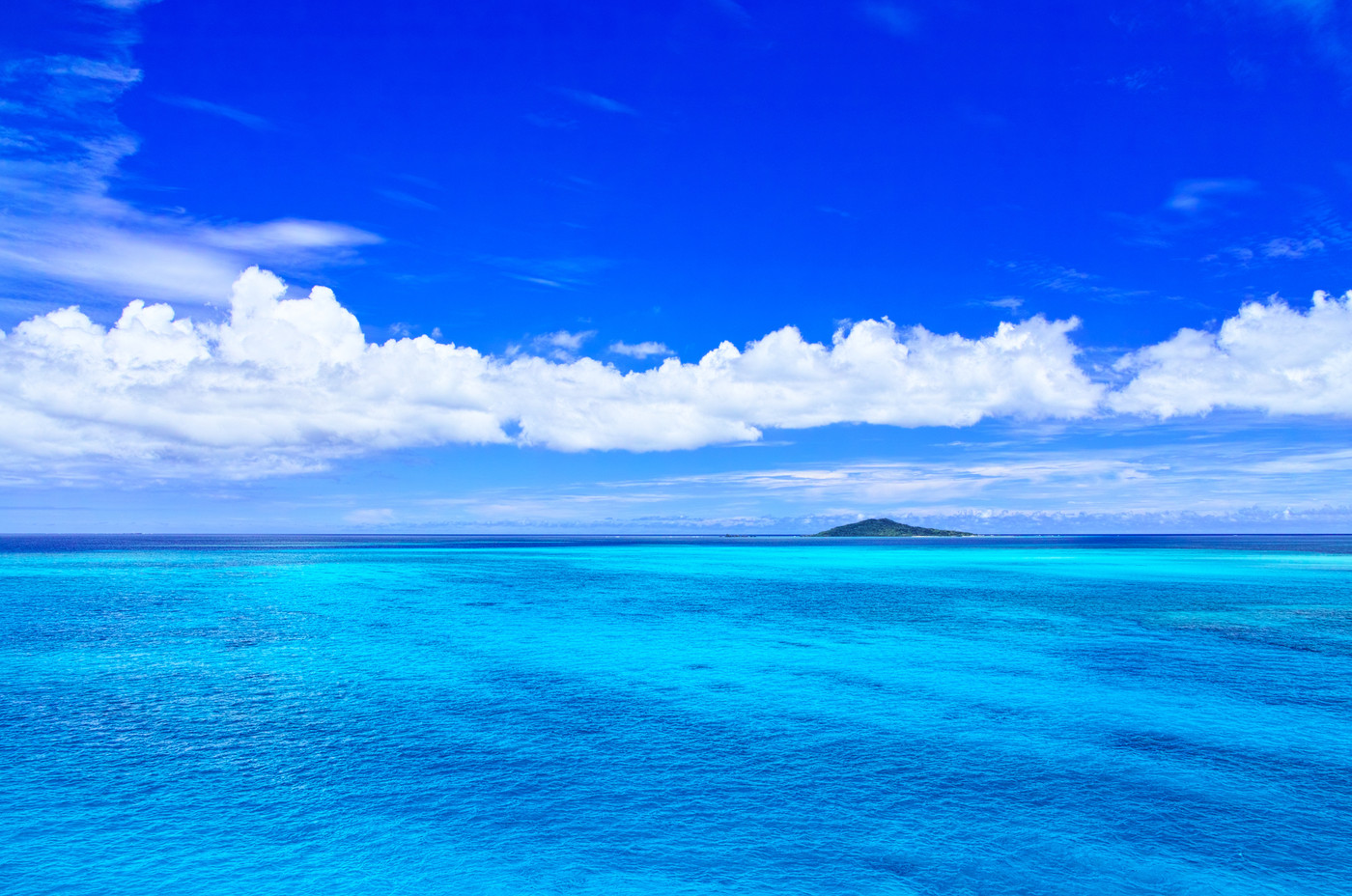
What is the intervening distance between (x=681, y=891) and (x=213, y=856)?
9303 mm

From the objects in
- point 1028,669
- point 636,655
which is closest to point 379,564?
point 636,655

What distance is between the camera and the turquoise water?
15281mm

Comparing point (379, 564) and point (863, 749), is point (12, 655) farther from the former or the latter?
point (379, 564)

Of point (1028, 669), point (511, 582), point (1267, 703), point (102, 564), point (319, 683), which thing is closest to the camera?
point (1267, 703)

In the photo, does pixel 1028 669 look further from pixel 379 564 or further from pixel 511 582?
pixel 379 564

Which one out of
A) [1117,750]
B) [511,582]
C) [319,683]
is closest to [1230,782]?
[1117,750]

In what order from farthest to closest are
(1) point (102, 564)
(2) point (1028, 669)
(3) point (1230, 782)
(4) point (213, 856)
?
(1) point (102, 564)
(2) point (1028, 669)
(3) point (1230, 782)
(4) point (213, 856)

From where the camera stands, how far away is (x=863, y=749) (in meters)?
22.1

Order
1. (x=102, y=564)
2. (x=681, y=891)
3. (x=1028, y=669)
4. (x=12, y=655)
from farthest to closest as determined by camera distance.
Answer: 1. (x=102, y=564)
2. (x=12, y=655)
3. (x=1028, y=669)
4. (x=681, y=891)

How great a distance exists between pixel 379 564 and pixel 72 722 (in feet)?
301

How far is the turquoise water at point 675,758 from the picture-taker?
50.1 feet

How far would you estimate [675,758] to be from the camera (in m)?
21.4

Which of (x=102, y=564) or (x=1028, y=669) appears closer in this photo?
(x=1028, y=669)

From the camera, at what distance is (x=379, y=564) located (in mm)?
112938
